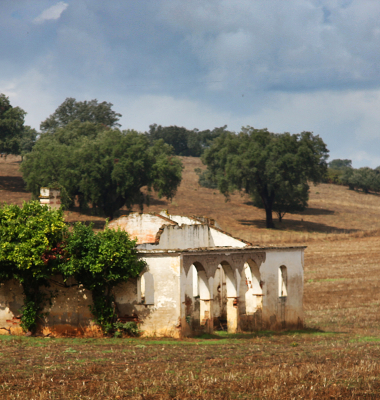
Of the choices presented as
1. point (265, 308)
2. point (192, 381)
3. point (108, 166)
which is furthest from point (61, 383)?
point (108, 166)

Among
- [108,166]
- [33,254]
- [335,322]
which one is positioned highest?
[108,166]

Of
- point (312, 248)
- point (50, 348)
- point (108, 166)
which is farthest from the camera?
point (108, 166)

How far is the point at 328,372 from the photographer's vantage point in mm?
13406

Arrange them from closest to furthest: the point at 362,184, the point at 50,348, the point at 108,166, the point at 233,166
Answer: the point at 50,348 < the point at 108,166 < the point at 233,166 < the point at 362,184

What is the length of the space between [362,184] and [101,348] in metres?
99.7

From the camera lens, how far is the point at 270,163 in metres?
67.8

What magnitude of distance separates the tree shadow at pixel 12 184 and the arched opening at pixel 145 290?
185 feet

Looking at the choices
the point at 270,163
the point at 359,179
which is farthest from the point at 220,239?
the point at 359,179

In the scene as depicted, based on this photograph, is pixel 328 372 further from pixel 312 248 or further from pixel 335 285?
pixel 312 248

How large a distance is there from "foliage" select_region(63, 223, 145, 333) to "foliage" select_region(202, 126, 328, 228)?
47.8m

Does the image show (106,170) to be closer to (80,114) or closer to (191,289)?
(191,289)

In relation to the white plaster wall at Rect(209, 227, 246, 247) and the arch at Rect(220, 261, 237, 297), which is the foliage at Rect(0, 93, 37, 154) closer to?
the white plaster wall at Rect(209, 227, 246, 247)

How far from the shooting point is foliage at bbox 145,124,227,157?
144288 millimetres

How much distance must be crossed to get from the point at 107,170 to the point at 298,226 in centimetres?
2698
